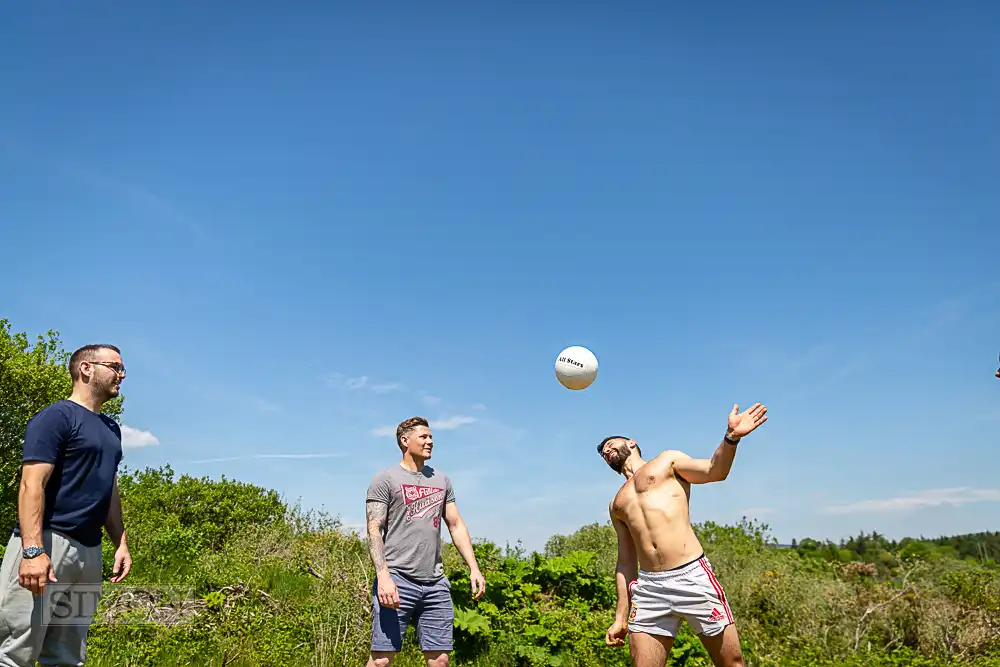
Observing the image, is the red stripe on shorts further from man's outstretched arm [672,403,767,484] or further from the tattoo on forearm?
the tattoo on forearm

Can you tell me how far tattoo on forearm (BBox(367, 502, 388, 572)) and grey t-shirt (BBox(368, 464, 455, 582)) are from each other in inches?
2.0

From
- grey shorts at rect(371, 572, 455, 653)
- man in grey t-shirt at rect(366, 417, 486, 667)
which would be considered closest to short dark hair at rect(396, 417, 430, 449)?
man in grey t-shirt at rect(366, 417, 486, 667)

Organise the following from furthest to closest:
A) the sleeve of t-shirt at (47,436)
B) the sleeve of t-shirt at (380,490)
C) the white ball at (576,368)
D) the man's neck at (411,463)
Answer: the white ball at (576,368) < the man's neck at (411,463) < the sleeve of t-shirt at (380,490) < the sleeve of t-shirt at (47,436)

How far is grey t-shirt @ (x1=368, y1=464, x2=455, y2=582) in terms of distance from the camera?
17.4 feet

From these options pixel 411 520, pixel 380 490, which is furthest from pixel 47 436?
pixel 411 520

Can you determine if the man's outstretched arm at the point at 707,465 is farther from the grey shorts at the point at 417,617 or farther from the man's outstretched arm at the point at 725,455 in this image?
the grey shorts at the point at 417,617

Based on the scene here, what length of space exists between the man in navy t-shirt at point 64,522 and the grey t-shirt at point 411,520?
1770 mm

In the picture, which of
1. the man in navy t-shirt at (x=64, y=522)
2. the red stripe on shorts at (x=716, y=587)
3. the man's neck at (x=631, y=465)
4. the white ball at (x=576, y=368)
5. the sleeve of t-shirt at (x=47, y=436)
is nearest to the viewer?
the man in navy t-shirt at (x=64, y=522)

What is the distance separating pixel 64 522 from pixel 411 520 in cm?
226

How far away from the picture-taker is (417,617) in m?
5.33

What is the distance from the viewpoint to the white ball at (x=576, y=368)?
7125 millimetres

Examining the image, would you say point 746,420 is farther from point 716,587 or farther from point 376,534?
point 376,534

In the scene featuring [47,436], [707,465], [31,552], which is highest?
[47,436]

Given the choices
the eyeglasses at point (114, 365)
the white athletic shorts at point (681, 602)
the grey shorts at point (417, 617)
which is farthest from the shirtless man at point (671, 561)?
the eyeglasses at point (114, 365)
